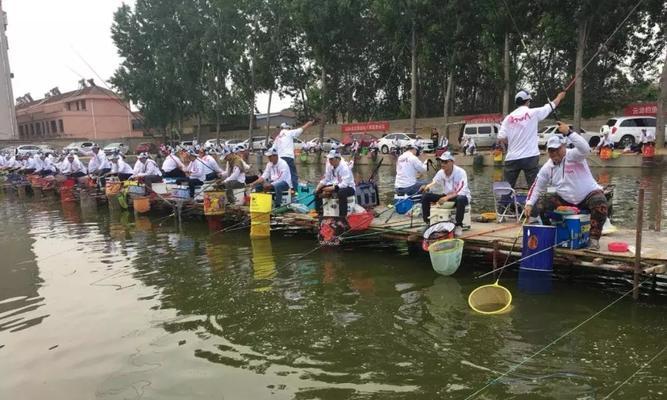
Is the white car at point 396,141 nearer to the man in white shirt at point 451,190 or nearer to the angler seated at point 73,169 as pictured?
the angler seated at point 73,169

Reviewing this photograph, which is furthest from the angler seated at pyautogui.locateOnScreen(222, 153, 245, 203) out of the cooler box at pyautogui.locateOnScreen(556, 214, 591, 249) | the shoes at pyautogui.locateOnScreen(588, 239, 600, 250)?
the shoes at pyautogui.locateOnScreen(588, 239, 600, 250)

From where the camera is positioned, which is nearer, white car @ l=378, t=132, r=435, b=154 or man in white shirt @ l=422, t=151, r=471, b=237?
man in white shirt @ l=422, t=151, r=471, b=237

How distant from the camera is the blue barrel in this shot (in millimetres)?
6283

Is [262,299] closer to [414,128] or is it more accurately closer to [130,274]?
[130,274]

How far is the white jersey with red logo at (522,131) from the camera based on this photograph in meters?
7.46

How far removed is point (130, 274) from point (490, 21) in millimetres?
25507

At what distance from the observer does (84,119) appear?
56.8m

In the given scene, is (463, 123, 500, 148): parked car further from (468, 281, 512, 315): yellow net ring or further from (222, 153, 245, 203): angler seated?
(468, 281, 512, 315): yellow net ring

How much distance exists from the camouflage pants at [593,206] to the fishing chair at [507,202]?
154cm

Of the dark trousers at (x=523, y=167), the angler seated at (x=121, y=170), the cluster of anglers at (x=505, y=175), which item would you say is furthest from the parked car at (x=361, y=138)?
the dark trousers at (x=523, y=167)

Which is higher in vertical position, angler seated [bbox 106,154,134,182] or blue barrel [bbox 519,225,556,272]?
angler seated [bbox 106,154,134,182]

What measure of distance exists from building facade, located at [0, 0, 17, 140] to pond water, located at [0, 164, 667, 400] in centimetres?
5105

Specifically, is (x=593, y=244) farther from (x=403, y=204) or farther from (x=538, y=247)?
(x=403, y=204)

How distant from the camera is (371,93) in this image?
46.5m
